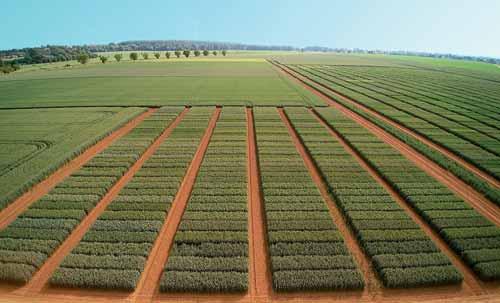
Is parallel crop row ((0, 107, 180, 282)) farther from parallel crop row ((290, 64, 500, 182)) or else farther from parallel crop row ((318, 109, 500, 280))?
parallel crop row ((290, 64, 500, 182))

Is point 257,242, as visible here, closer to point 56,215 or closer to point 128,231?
point 128,231

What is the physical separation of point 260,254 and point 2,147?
29981mm

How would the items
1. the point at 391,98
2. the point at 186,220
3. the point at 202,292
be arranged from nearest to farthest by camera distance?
the point at 202,292 → the point at 186,220 → the point at 391,98

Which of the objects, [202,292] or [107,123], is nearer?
[202,292]

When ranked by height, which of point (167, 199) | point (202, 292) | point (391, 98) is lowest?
point (202, 292)

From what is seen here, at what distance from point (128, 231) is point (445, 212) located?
2031 cm

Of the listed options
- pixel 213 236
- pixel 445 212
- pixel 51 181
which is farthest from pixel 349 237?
pixel 51 181

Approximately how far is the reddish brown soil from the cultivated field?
0.26 ft

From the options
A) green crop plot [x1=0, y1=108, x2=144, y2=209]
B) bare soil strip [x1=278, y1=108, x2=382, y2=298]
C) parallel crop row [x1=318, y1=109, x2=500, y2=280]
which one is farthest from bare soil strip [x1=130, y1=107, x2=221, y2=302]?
parallel crop row [x1=318, y1=109, x2=500, y2=280]

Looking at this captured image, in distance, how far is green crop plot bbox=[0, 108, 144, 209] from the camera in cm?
2338

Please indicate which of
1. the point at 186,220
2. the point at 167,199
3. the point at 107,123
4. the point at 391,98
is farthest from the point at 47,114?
the point at 391,98

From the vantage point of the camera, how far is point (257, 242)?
54.7 ft

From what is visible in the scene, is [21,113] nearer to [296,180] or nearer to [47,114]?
[47,114]

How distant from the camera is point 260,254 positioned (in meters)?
15.8
